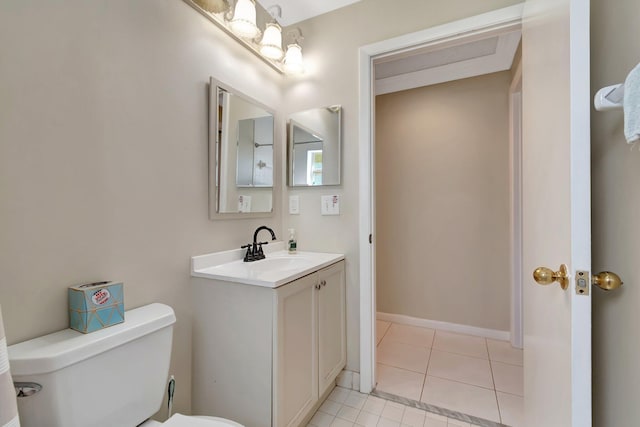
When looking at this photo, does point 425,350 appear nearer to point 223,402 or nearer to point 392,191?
point 392,191

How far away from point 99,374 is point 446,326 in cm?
263

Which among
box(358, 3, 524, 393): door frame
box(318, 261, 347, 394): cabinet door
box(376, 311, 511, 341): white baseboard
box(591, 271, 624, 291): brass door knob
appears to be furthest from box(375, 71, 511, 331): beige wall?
box(591, 271, 624, 291): brass door knob

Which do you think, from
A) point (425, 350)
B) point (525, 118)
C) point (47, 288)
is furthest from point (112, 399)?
point (425, 350)

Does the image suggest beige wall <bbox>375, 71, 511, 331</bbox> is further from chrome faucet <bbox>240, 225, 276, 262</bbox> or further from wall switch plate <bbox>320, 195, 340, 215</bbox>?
chrome faucet <bbox>240, 225, 276, 262</bbox>

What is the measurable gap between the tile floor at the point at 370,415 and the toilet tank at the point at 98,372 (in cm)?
92

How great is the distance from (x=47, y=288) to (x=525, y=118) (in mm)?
2014

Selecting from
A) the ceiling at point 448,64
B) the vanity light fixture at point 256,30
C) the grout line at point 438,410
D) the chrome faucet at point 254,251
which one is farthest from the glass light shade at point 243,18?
the grout line at point 438,410

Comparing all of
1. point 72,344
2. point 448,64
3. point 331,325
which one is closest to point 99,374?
point 72,344

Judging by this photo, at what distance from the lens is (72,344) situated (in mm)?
804

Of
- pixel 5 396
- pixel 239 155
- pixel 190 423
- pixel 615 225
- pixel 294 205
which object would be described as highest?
pixel 239 155

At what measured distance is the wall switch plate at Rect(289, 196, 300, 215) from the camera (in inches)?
77.4

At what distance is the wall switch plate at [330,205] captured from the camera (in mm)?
1824

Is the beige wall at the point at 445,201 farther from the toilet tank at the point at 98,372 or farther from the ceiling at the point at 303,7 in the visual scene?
the toilet tank at the point at 98,372

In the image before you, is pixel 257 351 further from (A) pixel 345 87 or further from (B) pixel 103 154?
(A) pixel 345 87
